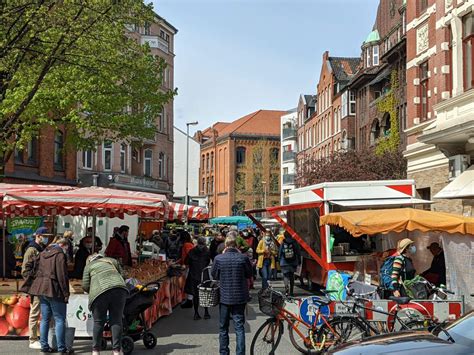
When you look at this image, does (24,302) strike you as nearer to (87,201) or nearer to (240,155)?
(87,201)

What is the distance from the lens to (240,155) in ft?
301

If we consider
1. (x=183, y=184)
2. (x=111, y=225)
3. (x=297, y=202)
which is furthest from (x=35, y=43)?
(x=183, y=184)

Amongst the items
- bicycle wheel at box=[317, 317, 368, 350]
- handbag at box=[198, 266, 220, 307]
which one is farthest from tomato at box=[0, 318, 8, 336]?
bicycle wheel at box=[317, 317, 368, 350]

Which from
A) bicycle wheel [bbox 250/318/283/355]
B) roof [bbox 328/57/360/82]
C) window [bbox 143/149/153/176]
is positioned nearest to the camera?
bicycle wheel [bbox 250/318/283/355]

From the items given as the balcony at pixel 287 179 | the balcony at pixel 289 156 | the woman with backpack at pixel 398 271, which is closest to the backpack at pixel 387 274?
the woman with backpack at pixel 398 271

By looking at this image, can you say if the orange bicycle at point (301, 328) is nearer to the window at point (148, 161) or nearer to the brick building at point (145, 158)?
the brick building at point (145, 158)

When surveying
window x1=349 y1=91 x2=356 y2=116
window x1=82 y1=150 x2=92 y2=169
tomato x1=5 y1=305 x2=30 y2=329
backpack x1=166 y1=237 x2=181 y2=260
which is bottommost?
tomato x1=5 y1=305 x2=30 y2=329

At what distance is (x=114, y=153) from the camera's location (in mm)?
46031

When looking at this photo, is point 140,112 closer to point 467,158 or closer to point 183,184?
point 467,158

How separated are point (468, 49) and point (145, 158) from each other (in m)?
35.8

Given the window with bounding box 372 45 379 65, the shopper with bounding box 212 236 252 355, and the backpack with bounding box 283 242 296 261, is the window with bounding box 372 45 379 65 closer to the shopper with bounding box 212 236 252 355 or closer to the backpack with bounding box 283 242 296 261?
the backpack with bounding box 283 242 296 261

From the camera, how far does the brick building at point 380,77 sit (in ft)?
122

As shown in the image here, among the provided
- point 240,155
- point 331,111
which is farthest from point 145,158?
point 240,155

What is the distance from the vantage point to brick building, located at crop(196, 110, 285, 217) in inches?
3312
